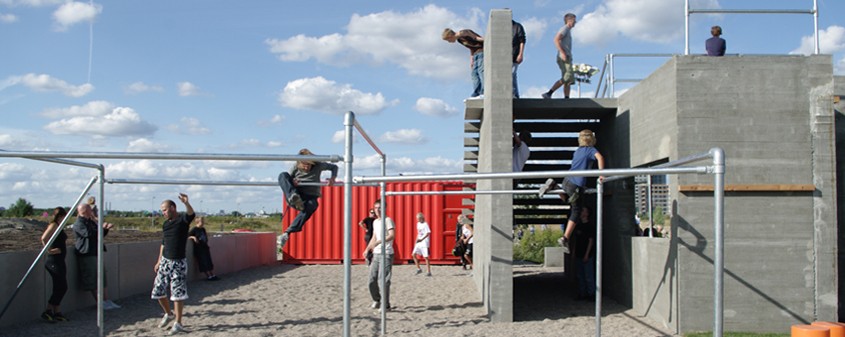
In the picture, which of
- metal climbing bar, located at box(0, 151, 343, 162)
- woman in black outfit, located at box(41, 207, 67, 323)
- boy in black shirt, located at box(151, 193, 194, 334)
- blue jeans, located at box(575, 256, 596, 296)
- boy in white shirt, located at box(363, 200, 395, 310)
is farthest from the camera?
blue jeans, located at box(575, 256, 596, 296)

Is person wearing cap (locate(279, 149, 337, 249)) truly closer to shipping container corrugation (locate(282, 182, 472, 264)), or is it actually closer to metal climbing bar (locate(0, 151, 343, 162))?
metal climbing bar (locate(0, 151, 343, 162))

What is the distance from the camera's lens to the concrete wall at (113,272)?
8.66m

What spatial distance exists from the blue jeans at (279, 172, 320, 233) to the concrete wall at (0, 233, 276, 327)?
4.03m

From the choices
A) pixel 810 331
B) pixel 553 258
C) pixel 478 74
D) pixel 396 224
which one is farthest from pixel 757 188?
pixel 396 224

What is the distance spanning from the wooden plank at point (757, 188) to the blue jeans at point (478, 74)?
12.1 ft

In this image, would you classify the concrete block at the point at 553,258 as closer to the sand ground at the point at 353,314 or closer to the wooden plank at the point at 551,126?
the sand ground at the point at 353,314

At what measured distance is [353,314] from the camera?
32.2 feet

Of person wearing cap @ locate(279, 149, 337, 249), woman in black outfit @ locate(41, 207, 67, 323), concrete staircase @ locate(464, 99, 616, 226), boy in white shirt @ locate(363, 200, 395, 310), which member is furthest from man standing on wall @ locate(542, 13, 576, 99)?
woman in black outfit @ locate(41, 207, 67, 323)

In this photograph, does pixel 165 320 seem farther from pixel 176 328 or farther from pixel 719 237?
pixel 719 237

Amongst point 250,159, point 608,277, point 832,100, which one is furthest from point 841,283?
point 250,159

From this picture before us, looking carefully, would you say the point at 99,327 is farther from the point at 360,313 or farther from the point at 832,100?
the point at 832,100

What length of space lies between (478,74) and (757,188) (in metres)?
4.47

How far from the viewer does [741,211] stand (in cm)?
827

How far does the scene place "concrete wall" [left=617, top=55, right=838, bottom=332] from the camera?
8180mm
